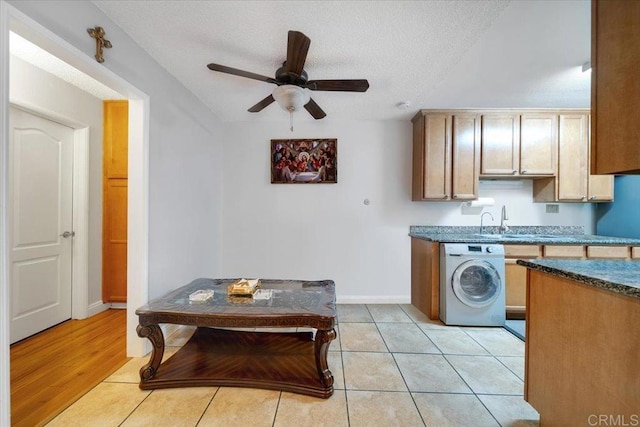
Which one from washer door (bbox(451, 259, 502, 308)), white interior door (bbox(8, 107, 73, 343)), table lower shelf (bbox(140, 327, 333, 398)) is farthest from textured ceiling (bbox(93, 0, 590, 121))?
table lower shelf (bbox(140, 327, 333, 398))

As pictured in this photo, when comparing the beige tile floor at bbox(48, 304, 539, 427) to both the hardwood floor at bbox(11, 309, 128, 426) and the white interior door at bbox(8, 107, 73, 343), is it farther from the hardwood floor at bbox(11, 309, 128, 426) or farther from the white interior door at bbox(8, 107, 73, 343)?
the white interior door at bbox(8, 107, 73, 343)

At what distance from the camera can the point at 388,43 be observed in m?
1.93

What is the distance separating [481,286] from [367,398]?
188 cm

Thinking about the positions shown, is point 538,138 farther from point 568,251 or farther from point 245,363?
point 245,363

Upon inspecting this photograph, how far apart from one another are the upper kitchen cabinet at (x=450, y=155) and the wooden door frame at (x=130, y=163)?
292cm

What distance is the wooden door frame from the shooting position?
1172 mm

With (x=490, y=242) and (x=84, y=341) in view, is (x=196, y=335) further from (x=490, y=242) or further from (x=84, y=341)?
(x=490, y=242)

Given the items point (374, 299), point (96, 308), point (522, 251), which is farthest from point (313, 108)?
point (96, 308)

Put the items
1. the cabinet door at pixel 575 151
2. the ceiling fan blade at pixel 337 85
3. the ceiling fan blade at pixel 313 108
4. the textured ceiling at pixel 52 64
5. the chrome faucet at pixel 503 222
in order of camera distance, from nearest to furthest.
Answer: the ceiling fan blade at pixel 337 85, the textured ceiling at pixel 52 64, the ceiling fan blade at pixel 313 108, the cabinet door at pixel 575 151, the chrome faucet at pixel 503 222

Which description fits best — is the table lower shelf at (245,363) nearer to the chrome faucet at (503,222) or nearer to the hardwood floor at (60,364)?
the hardwood floor at (60,364)

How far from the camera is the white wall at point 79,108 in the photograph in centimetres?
229

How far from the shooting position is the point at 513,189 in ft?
11.3

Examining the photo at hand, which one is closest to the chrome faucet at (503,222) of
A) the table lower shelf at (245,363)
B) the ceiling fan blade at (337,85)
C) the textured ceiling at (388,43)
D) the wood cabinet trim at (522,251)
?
the wood cabinet trim at (522,251)

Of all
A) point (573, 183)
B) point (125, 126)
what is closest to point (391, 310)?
point (573, 183)
